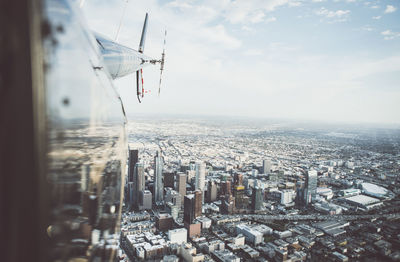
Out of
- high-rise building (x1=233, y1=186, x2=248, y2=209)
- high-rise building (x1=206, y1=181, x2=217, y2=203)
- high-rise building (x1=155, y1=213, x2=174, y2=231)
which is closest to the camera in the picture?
high-rise building (x1=155, y1=213, x2=174, y2=231)

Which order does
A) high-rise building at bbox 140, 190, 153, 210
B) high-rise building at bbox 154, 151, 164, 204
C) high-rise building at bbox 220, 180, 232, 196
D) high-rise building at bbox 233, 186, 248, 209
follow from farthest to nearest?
1. high-rise building at bbox 220, 180, 232, 196
2. high-rise building at bbox 233, 186, 248, 209
3. high-rise building at bbox 154, 151, 164, 204
4. high-rise building at bbox 140, 190, 153, 210

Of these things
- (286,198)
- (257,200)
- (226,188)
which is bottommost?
(286,198)

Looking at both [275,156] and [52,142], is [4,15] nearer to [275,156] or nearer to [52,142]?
[52,142]

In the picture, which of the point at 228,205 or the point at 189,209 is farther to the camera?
the point at 228,205

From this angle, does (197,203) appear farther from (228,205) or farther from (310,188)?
(310,188)

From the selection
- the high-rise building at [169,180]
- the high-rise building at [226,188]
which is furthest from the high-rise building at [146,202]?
the high-rise building at [226,188]

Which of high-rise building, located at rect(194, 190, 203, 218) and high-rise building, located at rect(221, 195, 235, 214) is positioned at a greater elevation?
high-rise building, located at rect(194, 190, 203, 218)

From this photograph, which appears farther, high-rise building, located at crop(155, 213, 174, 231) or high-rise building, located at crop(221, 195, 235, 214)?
high-rise building, located at crop(221, 195, 235, 214)

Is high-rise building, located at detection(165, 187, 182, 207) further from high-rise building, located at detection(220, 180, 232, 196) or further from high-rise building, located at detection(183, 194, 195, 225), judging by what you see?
high-rise building, located at detection(220, 180, 232, 196)

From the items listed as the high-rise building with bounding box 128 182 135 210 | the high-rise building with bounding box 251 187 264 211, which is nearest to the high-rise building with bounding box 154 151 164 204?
the high-rise building with bounding box 128 182 135 210

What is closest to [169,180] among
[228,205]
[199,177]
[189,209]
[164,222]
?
[199,177]

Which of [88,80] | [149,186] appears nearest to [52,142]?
[88,80]
